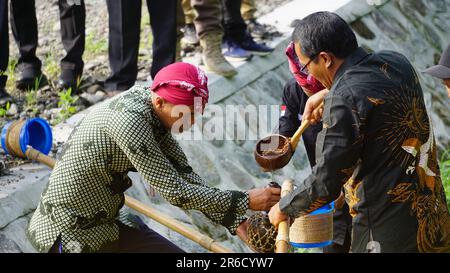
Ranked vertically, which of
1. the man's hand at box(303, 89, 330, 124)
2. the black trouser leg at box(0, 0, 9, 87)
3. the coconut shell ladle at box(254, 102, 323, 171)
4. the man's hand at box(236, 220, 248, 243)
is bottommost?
the black trouser leg at box(0, 0, 9, 87)

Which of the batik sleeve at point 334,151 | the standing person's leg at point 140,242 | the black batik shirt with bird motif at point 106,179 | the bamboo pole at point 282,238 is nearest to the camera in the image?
the batik sleeve at point 334,151

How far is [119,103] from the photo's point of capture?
3.56 metres

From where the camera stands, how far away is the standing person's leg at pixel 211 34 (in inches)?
264

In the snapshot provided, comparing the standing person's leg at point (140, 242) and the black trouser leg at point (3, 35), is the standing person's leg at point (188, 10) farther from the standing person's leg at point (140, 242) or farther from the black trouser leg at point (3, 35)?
the standing person's leg at point (140, 242)

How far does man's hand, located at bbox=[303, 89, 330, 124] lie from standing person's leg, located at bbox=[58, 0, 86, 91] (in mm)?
2913

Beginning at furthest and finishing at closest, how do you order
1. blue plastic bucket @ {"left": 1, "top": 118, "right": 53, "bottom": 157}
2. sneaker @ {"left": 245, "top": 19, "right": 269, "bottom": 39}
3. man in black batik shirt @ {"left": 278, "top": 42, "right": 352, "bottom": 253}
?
1. sneaker @ {"left": 245, "top": 19, "right": 269, "bottom": 39}
2. blue plastic bucket @ {"left": 1, "top": 118, "right": 53, "bottom": 157}
3. man in black batik shirt @ {"left": 278, "top": 42, "right": 352, "bottom": 253}

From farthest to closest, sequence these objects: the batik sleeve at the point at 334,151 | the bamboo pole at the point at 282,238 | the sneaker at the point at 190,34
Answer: the sneaker at the point at 190,34
the bamboo pole at the point at 282,238
the batik sleeve at the point at 334,151

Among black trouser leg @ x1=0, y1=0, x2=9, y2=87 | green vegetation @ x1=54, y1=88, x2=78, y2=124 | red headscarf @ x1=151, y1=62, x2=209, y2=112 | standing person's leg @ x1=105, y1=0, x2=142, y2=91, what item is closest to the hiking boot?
standing person's leg @ x1=105, y1=0, x2=142, y2=91

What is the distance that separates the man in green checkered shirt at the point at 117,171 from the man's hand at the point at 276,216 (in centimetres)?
18

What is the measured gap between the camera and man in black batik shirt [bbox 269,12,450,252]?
10.6 ft

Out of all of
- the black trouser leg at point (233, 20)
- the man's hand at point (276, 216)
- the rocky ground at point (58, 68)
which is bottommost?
the rocky ground at point (58, 68)

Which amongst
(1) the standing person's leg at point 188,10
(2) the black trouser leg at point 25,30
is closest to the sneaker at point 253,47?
(1) the standing person's leg at point 188,10

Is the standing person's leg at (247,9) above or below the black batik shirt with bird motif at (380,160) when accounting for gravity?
below

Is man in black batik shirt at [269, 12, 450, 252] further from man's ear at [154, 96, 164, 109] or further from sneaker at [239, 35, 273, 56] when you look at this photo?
sneaker at [239, 35, 273, 56]
